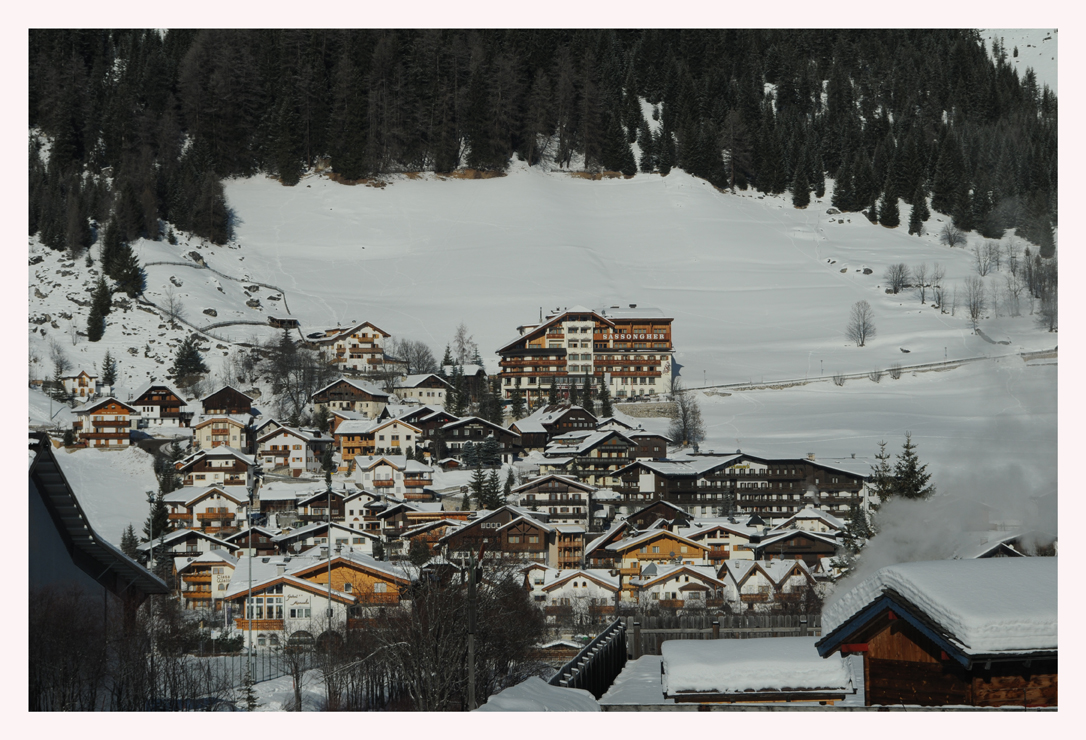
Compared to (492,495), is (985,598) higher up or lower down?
higher up

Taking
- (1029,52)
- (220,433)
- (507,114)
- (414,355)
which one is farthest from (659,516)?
(1029,52)

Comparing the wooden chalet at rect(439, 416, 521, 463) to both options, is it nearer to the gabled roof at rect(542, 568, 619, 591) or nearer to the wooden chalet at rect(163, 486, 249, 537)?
the wooden chalet at rect(163, 486, 249, 537)

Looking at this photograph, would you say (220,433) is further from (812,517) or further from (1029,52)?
(1029,52)

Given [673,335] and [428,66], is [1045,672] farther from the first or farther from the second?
[428,66]

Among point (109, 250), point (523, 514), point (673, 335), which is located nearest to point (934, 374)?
point (673, 335)

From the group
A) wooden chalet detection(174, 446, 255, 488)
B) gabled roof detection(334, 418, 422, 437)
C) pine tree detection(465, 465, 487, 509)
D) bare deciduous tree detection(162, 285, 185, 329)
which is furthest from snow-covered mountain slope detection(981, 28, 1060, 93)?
wooden chalet detection(174, 446, 255, 488)

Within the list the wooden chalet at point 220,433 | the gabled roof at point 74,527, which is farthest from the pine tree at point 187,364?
the gabled roof at point 74,527
